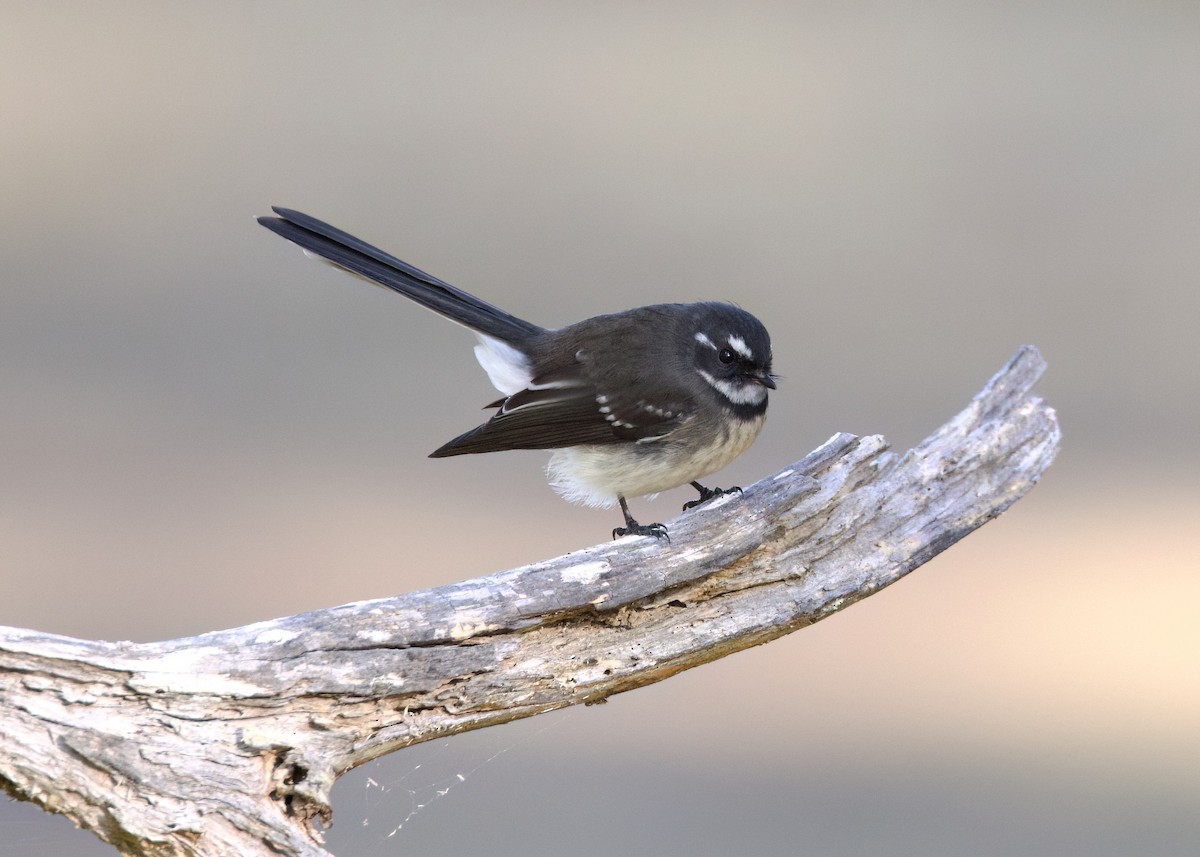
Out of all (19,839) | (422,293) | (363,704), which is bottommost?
(19,839)

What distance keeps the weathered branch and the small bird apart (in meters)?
0.44

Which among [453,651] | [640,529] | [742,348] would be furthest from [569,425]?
[453,651]

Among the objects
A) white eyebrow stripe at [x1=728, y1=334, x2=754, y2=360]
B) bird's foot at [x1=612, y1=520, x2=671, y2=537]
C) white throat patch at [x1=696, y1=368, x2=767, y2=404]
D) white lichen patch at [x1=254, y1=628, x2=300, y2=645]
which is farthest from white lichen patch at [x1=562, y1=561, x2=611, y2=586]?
white eyebrow stripe at [x1=728, y1=334, x2=754, y2=360]

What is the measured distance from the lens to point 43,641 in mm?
2805

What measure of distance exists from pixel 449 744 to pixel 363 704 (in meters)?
3.26

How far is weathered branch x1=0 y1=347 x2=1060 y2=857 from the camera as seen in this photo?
280 centimetres

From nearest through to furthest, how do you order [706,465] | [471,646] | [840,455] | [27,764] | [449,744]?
[27,764] < [471,646] < [840,455] < [706,465] < [449,744]

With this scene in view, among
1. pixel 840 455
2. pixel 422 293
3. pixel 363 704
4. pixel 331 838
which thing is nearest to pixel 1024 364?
pixel 840 455

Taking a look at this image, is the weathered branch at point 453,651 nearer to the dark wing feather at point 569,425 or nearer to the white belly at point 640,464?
the white belly at point 640,464

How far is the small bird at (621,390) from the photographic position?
4.39 m

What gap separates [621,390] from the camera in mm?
4492

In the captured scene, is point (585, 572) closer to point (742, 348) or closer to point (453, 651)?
point (453, 651)

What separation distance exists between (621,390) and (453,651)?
4.74 ft

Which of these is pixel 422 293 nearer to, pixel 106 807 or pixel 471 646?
pixel 471 646
